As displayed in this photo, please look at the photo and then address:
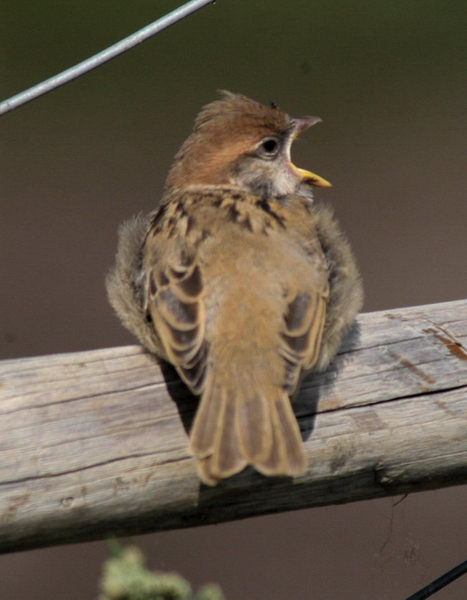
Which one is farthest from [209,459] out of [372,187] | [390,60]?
[390,60]

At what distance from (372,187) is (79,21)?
8.11ft

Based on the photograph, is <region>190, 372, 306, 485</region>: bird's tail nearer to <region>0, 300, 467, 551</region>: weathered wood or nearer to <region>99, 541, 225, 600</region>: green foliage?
<region>0, 300, 467, 551</region>: weathered wood

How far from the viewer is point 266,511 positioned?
9.33 ft

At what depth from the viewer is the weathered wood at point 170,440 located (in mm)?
2662

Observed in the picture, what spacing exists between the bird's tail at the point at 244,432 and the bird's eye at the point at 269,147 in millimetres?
1258

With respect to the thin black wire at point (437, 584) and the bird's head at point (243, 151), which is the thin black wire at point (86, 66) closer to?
the bird's head at point (243, 151)

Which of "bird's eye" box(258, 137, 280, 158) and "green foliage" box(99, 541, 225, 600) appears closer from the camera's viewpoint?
"green foliage" box(99, 541, 225, 600)

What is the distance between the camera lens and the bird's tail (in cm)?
271

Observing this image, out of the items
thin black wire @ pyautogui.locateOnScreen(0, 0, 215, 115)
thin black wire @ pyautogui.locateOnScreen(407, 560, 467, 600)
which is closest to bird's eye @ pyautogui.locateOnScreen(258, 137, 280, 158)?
thin black wire @ pyautogui.locateOnScreen(0, 0, 215, 115)

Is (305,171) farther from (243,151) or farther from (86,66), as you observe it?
(86,66)

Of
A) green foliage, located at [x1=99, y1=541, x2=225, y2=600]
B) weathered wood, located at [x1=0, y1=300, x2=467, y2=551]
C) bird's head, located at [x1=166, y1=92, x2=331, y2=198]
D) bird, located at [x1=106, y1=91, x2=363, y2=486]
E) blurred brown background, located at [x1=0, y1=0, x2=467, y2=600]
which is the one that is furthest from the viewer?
blurred brown background, located at [x1=0, y1=0, x2=467, y2=600]

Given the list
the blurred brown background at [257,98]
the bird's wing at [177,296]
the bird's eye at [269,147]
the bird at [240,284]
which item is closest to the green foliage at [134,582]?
the bird at [240,284]

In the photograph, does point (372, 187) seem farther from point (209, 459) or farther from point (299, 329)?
point (209, 459)

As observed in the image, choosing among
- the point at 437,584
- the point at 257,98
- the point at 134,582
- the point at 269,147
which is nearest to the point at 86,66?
the point at 269,147
